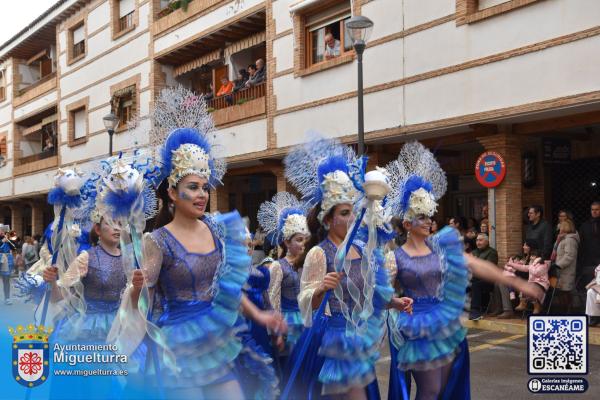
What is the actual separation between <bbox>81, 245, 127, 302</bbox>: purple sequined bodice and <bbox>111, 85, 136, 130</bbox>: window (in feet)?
60.9

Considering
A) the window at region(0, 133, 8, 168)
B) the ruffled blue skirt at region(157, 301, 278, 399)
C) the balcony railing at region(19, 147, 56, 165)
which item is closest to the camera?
the ruffled blue skirt at region(157, 301, 278, 399)

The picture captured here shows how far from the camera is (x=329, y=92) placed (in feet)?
51.6

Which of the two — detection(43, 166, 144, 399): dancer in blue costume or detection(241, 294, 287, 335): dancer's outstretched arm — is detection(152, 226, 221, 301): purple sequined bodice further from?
detection(43, 166, 144, 399): dancer in blue costume

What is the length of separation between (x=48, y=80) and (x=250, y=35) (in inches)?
580

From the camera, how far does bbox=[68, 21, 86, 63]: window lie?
90.6 ft

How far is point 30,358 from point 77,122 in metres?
24.6

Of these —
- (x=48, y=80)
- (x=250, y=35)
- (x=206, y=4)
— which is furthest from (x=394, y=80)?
(x=48, y=80)

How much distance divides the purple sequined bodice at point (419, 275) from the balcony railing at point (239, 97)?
531 inches

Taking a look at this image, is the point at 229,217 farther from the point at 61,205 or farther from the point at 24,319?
the point at 24,319

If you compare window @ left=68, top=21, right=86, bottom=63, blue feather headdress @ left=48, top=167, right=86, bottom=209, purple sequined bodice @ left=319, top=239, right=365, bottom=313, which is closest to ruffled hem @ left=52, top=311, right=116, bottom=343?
blue feather headdress @ left=48, top=167, right=86, bottom=209

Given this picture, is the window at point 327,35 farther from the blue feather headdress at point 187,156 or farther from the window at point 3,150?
the window at point 3,150

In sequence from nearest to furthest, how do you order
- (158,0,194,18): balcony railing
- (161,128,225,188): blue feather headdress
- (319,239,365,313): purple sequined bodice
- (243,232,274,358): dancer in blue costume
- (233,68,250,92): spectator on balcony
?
(161,128,225,188): blue feather headdress → (319,239,365,313): purple sequined bodice → (243,232,274,358): dancer in blue costume → (233,68,250,92): spectator on balcony → (158,0,194,18): balcony railing

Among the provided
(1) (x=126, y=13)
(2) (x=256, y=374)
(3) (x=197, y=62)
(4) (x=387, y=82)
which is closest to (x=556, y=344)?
(2) (x=256, y=374)

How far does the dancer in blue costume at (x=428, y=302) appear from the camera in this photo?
4.89 m
